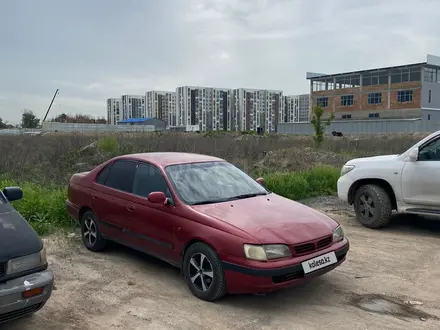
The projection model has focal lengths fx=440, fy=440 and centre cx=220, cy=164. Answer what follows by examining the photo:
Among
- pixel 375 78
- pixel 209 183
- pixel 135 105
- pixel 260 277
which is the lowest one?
pixel 260 277

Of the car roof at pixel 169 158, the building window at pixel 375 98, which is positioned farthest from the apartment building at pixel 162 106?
the car roof at pixel 169 158

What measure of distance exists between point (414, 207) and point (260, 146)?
17.5 meters

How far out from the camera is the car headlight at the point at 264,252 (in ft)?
13.6

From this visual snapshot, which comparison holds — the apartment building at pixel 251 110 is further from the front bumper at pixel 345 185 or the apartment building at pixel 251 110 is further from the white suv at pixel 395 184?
the white suv at pixel 395 184

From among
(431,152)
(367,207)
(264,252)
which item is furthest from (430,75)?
(264,252)

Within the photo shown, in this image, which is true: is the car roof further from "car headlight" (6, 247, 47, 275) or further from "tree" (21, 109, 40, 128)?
"tree" (21, 109, 40, 128)

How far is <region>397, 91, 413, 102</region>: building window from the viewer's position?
68.8m

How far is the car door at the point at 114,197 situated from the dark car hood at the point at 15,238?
174 cm

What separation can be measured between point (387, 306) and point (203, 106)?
4263 inches

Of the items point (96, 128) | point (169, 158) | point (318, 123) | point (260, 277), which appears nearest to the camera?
point (260, 277)

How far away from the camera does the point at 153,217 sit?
5141 millimetres

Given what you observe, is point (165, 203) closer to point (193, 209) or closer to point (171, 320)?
point (193, 209)

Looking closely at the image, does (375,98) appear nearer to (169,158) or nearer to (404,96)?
(404,96)

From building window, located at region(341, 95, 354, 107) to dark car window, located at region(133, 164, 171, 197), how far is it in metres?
76.9
